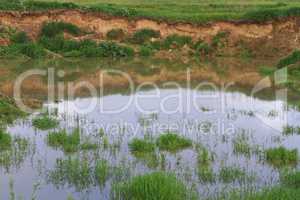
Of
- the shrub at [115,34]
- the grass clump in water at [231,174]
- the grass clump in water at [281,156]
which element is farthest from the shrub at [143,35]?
the grass clump in water at [231,174]

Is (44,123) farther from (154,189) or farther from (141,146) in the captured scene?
(154,189)

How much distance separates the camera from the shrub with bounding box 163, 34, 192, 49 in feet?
106

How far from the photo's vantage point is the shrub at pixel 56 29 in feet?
105

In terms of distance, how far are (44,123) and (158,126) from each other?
2806 mm

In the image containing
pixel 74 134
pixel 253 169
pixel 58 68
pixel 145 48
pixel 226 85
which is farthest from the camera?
pixel 145 48

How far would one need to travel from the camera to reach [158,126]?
14.3 meters

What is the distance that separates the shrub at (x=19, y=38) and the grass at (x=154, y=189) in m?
24.4

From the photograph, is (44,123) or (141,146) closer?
(141,146)

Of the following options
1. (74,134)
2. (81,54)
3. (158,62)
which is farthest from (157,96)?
(81,54)

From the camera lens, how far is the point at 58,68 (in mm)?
25844

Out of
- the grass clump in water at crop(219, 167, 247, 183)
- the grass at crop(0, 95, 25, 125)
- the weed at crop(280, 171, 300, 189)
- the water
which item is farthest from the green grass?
the weed at crop(280, 171, 300, 189)

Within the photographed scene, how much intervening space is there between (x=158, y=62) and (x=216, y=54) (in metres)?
4.55

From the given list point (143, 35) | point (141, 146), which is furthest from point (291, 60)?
point (141, 146)

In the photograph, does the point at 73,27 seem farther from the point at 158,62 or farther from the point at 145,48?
the point at 158,62
